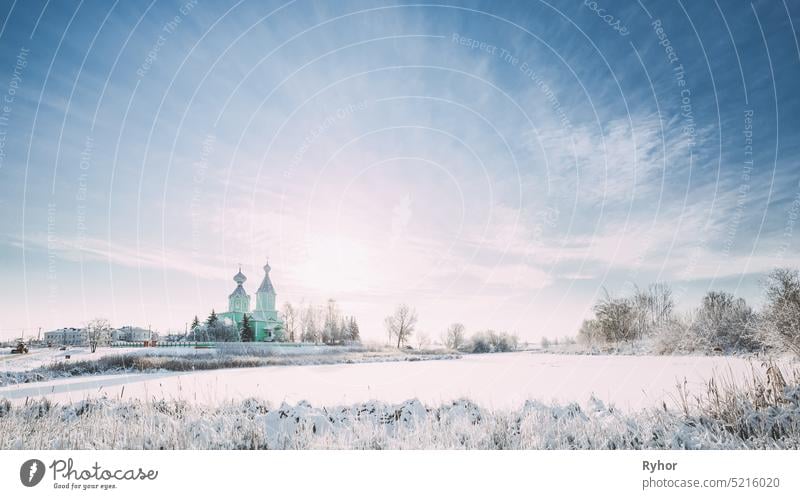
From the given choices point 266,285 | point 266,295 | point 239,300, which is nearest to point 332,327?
point 266,295

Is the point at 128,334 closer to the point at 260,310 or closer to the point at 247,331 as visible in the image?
the point at 260,310

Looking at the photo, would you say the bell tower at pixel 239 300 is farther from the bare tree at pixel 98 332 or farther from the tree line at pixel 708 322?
the tree line at pixel 708 322

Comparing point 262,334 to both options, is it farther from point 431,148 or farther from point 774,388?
point 774,388

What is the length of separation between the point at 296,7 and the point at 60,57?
346cm

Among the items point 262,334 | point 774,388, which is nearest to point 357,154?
point 774,388

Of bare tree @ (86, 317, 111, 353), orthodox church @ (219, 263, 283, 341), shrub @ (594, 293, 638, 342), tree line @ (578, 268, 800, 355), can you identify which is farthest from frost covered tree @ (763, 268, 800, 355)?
orthodox church @ (219, 263, 283, 341)

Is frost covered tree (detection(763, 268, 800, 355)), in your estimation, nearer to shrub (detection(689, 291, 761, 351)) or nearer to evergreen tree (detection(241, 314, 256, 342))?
shrub (detection(689, 291, 761, 351))

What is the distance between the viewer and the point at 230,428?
180 inches

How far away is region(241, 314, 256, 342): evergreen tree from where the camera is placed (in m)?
31.7

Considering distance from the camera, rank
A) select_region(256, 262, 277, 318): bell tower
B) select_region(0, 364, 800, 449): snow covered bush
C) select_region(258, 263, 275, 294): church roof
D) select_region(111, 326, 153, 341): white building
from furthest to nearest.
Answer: select_region(258, 263, 275, 294): church roof
select_region(256, 262, 277, 318): bell tower
select_region(111, 326, 153, 341): white building
select_region(0, 364, 800, 449): snow covered bush

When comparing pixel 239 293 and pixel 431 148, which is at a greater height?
pixel 431 148

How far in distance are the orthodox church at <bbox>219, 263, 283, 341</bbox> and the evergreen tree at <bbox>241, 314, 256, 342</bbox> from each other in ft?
2.84
